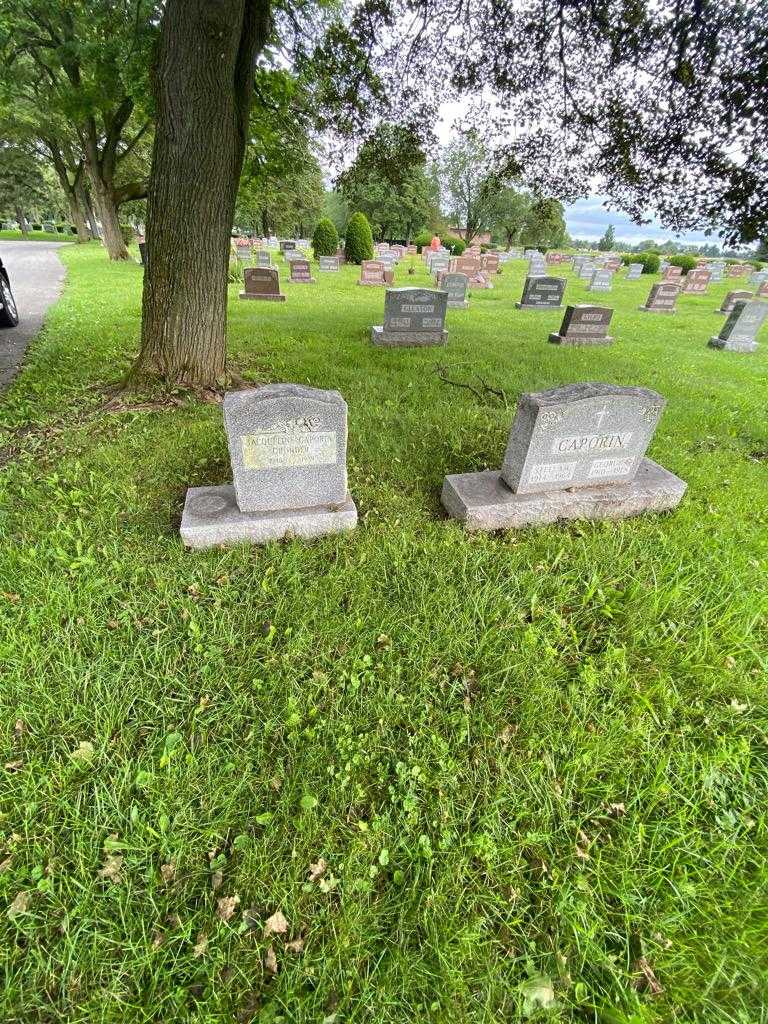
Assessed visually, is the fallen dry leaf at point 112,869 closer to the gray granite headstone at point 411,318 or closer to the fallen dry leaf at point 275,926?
the fallen dry leaf at point 275,926

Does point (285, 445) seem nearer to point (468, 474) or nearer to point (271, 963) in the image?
point (468, 474)

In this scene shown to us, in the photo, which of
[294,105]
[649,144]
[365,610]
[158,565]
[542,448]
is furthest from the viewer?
[294,105]

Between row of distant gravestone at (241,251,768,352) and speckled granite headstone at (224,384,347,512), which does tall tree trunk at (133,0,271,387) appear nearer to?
speckled granite headstone at (224,384,347,512)

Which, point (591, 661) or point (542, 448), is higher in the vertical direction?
point (542, 448)

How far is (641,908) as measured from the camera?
4.89 feet

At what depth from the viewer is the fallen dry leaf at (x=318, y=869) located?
Result: 4.98 ft

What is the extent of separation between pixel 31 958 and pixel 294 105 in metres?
11.1

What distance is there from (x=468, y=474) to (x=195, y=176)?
3.70 m

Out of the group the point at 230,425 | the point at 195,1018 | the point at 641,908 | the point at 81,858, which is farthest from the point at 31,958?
the point at 230,425

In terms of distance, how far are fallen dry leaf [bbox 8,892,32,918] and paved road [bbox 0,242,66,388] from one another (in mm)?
5772

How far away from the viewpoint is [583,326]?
8.84 m

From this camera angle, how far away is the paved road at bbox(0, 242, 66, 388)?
6.32 metres

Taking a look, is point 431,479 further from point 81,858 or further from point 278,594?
point 81,858

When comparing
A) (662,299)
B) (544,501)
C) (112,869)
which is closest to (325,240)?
(662,299)
